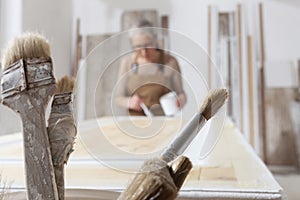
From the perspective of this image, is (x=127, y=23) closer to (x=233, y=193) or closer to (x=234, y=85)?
(x=234, y=85)

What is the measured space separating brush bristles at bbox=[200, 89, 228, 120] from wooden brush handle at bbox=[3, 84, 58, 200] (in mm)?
120

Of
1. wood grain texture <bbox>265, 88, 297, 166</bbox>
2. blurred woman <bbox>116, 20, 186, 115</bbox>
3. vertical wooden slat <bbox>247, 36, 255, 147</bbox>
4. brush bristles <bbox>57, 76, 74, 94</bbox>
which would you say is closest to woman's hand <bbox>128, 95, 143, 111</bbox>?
blurred woman <bbox>116, 20, 186, 115</bbox>

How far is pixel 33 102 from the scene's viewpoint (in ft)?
0.91

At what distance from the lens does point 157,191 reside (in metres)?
0.24

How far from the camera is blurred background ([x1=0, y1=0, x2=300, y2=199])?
10.3 feet

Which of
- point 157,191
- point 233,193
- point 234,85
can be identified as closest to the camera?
point 157,191

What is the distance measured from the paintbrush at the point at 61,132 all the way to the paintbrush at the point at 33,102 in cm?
1

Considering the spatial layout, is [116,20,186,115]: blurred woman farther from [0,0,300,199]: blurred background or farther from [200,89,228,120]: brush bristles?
[0,0,300,199]: blurred background

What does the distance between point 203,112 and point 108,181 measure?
0.83 ft

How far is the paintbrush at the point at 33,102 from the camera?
0.28m

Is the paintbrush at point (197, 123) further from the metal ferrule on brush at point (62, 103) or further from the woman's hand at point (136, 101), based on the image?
the woman's hand at point (136, 101)

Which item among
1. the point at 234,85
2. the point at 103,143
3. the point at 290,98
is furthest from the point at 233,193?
the point at 290,98

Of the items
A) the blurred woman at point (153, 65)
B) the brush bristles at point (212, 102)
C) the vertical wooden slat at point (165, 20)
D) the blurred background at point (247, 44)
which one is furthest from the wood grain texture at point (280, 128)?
the brush bristles at point (212, 102)

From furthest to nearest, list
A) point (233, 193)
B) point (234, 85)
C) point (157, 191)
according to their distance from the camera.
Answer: point (234, 85) → point (233, 193) → point (157, 191)
